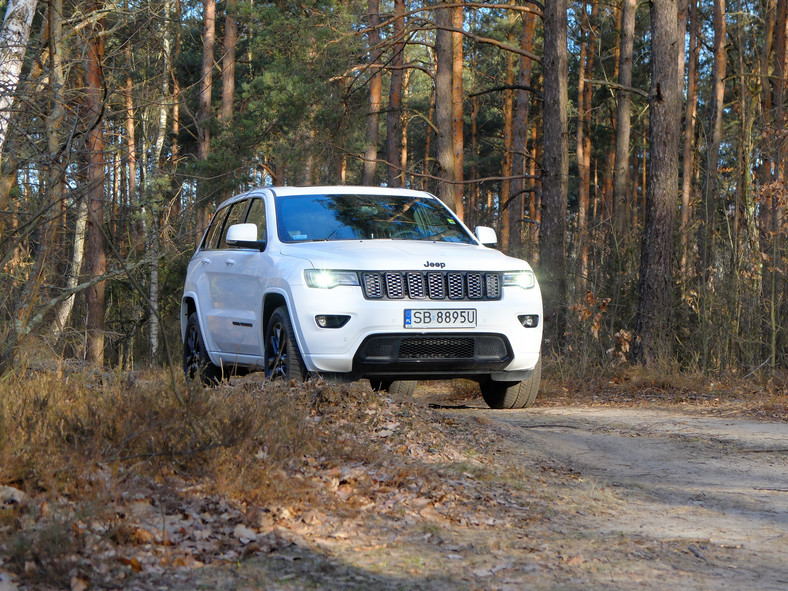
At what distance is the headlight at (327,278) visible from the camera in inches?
296

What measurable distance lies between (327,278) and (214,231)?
10.1 ft

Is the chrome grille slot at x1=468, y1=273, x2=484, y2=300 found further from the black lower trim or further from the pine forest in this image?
the pine forest

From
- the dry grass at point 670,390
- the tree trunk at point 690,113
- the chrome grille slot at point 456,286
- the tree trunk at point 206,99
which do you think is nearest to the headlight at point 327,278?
the chrome grille slot at point 456,286

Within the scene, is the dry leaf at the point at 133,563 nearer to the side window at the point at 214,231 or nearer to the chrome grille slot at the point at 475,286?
the chrome grille slot at the point at 475,286

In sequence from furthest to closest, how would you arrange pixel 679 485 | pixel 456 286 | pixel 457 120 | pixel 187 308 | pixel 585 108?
Result: 1. pixel 585 108
2. pixel 457 120
3. pixel 187 308
4. pixel 456 286
5. pixel 679 485

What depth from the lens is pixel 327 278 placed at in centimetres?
754

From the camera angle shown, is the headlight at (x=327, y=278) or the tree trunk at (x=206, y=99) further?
the tree trunk at (x=206, y=99)

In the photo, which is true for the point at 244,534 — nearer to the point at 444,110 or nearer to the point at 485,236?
the point at 485,236

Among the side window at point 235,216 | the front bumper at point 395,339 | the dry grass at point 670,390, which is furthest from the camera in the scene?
the dry grass at point 670,390

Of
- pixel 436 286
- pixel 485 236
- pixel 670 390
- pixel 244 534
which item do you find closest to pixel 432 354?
pixel 436 286

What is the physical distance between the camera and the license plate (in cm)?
759

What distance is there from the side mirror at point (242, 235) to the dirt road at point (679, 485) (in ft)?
8.17

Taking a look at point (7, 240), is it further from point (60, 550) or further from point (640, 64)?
point (640, 64)

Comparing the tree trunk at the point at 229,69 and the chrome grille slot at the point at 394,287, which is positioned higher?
the tree trunk at the point at 229,69
